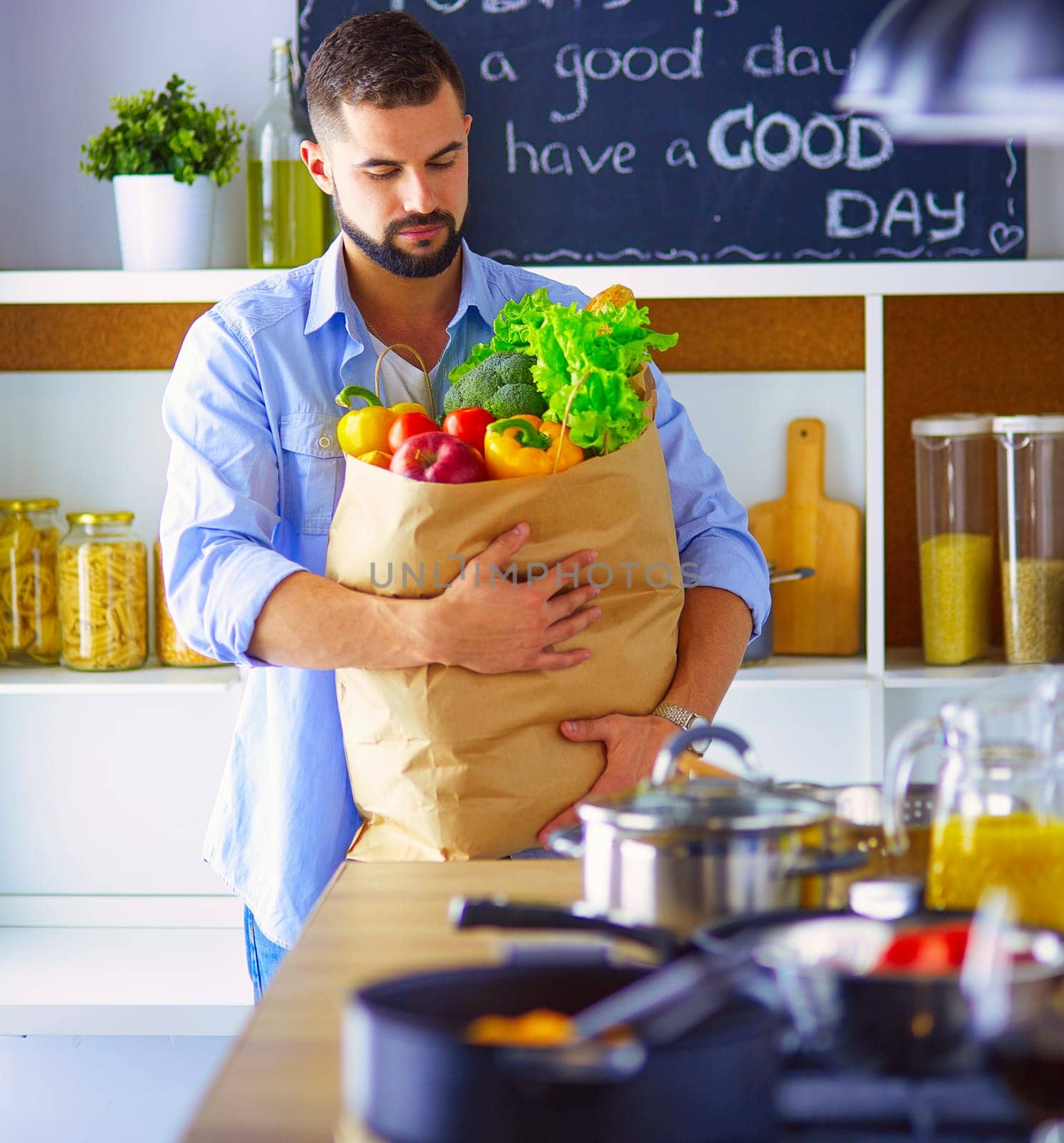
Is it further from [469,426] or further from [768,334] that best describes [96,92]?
[469,426]

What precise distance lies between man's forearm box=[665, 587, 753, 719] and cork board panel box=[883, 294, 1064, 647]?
98 cm

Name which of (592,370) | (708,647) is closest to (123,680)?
(708,647)

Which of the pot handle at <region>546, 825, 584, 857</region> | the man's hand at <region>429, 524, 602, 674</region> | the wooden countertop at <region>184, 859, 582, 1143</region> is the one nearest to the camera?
the wooden countertop at <region>184, 859, 582, 1143</region>

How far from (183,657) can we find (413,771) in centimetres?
115

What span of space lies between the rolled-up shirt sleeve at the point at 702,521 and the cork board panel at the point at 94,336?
1.14 meters

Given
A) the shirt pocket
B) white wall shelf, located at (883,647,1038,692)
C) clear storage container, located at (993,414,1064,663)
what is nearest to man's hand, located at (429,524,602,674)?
the shirt pocket

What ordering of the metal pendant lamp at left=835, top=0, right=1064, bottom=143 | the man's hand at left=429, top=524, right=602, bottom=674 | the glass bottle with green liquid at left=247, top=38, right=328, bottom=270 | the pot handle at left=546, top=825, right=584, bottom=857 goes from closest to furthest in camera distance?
the metal pendant lamp at left=835, top=0, right=1064, bottom=143 → the pot handle at left=546, top=825, right=584, bottom=857 → the man's hand at left=429, top=524, right=602, bottom=674 → the glass bottle with green liquid at left=247, top=38, right=328, bottom=270

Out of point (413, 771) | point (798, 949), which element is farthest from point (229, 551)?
point (798, 949)

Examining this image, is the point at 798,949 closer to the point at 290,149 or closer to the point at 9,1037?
the point at 290,149

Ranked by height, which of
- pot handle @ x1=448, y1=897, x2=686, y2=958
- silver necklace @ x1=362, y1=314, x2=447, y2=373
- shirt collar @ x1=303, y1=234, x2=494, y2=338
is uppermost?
shirt collar @ x1=303, y1=234, x2=494, y2=338

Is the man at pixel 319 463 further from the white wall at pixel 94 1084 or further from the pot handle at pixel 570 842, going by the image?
the white wall at pixel 94 1084

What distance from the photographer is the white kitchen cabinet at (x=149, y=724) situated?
232 cm

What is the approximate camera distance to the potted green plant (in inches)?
87.6

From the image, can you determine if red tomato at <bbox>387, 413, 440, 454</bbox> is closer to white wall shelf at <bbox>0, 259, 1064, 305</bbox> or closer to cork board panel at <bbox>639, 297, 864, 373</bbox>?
white wall shelf at <bbox>0, 259, 1064, 305</bbox>
